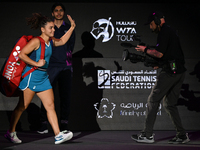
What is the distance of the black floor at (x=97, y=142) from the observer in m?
4.11

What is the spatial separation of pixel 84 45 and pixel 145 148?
9.30 ft

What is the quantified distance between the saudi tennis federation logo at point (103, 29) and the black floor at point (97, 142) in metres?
2.01

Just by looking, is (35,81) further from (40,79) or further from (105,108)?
(105,108)

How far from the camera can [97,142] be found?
4.55m

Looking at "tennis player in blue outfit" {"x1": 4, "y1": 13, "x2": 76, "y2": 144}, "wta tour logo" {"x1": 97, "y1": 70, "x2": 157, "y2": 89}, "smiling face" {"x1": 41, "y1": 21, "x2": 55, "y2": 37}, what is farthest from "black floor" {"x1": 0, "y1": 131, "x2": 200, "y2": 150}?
"smiling face" {"x1": 41, "y1": 21, "x2": 55, "y2": 37}

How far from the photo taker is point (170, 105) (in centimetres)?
450

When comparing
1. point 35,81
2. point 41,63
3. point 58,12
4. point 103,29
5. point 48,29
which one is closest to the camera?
point 41,63

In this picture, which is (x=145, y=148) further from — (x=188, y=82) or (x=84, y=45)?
(x=84, y=45)

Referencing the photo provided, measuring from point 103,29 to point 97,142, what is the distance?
259 cm

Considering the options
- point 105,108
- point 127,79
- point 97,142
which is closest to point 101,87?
point 105,108

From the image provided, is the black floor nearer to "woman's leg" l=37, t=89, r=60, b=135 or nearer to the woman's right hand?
"woman's leg" l=37, t=89, r=60, b=135

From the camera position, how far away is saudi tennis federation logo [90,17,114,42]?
6195 millimetres

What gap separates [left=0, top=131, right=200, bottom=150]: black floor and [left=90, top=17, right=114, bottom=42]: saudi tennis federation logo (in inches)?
79.2

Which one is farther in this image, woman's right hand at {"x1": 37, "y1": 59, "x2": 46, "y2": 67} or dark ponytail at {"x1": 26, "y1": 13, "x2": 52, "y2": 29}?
dark ponytail at {"x1": 26, "y1": 13, "x2": 52, "y2": 29}
